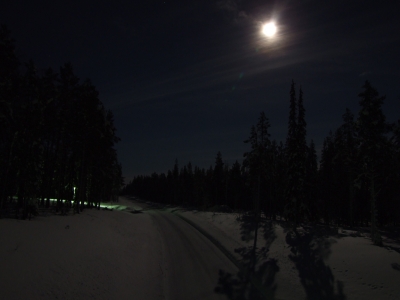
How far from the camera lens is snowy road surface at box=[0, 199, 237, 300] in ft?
27.5

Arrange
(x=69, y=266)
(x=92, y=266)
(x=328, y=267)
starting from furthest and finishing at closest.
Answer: (x=328, y=267)
(x=92, y=266)
(x=69, y=266)

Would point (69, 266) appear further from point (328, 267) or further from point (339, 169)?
point (339, 169)

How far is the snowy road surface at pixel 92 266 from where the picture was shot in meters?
8.39

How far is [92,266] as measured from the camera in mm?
11617

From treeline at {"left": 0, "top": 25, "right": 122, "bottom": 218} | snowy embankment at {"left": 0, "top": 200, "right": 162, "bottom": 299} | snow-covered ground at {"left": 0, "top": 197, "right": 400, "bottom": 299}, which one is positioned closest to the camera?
snowy embankment at {"left": 0, "top": 200, "right": 162, "bottom": 299}

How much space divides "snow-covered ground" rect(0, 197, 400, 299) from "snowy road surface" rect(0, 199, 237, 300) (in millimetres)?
38

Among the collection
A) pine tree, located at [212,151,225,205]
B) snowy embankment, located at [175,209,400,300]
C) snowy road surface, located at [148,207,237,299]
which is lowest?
snowy road surface, located at [148,207,237,299]

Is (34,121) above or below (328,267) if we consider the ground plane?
above

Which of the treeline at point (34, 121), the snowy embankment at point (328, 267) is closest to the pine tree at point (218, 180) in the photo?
the treeline at point (34, 121)

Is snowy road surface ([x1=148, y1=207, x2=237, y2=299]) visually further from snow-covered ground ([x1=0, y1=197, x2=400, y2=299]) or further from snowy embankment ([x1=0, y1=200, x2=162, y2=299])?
snowy embankment ([x1=0, y1=200, x2=162, y2=299])

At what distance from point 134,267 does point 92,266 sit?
3.01m

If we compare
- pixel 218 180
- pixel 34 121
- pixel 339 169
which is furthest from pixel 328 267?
pixel 218 180

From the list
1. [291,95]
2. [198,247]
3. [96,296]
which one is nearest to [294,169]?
[291,95]

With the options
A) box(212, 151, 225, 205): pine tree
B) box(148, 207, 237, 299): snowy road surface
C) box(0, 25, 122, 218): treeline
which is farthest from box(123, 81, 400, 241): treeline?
box(0, 25, 122, 218): treeline
